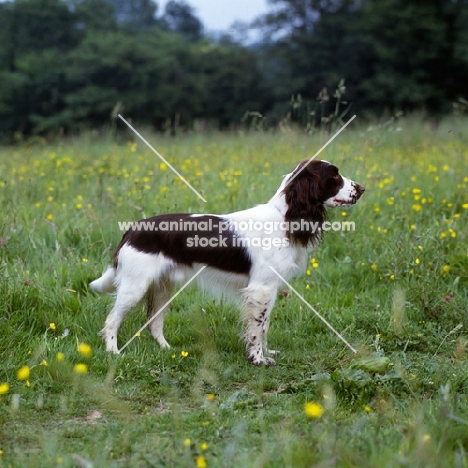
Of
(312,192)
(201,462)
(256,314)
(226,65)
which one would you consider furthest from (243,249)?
(226,65)

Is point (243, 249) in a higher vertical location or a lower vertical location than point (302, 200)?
lower

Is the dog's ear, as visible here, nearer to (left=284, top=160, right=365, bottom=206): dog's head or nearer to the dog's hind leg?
(left=284, top=160, right=365, bottom=206): dog's head

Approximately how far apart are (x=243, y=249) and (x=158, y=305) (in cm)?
81

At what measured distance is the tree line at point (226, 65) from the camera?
21.7 meters

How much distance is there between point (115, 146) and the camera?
1091 cm

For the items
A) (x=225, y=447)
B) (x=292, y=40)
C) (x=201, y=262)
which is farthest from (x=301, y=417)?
(x=292, y=40)

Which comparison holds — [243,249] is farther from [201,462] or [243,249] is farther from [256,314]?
[201,462]

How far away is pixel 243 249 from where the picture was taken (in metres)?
4.36

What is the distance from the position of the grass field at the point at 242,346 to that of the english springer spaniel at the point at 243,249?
295mm

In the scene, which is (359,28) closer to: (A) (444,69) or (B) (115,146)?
(A) (444,69)

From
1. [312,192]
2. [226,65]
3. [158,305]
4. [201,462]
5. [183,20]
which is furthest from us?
[183,20]

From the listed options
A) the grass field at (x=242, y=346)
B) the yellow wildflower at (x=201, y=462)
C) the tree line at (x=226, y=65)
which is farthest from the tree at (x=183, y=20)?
the yellow wildflower at (x=201, y=462)

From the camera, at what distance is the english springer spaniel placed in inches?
169

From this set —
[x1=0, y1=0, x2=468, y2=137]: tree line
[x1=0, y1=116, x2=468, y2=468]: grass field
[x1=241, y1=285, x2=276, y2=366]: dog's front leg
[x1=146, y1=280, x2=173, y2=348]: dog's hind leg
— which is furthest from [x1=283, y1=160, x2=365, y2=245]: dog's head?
[x1=0, y1=0, x2=468, y2=137]: tree line
